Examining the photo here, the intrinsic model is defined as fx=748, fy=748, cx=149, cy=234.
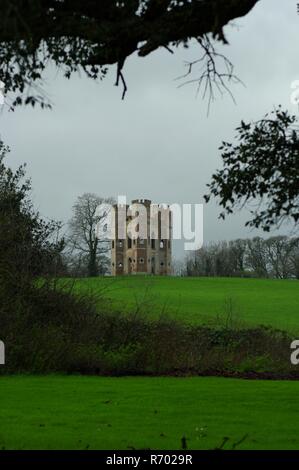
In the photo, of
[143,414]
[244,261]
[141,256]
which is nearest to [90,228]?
[141,256]

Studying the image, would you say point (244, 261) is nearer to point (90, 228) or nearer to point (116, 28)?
point (90, 228)

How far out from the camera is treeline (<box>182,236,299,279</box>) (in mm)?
84938

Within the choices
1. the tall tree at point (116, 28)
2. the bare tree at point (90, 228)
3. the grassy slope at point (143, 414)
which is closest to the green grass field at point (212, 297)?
the bare tree at point (90, 228)

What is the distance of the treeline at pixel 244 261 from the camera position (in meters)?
84.9

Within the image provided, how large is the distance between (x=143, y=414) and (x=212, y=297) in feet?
142

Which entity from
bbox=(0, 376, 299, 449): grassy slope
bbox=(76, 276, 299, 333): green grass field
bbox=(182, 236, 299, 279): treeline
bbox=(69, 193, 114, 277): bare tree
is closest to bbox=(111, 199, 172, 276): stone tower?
bbox=(182, 236, 299, 279): treeline

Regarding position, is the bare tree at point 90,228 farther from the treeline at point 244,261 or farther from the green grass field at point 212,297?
the treeline at point 244,261

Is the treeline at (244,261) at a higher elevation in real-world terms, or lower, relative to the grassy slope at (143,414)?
higher

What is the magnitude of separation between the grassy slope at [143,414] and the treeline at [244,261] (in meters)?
67.1

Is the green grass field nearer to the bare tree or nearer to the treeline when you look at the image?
the bare tree

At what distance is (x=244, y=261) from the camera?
294 ft

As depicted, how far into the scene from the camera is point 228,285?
6662 cm

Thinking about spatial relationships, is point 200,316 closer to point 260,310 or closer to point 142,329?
point 260,310
